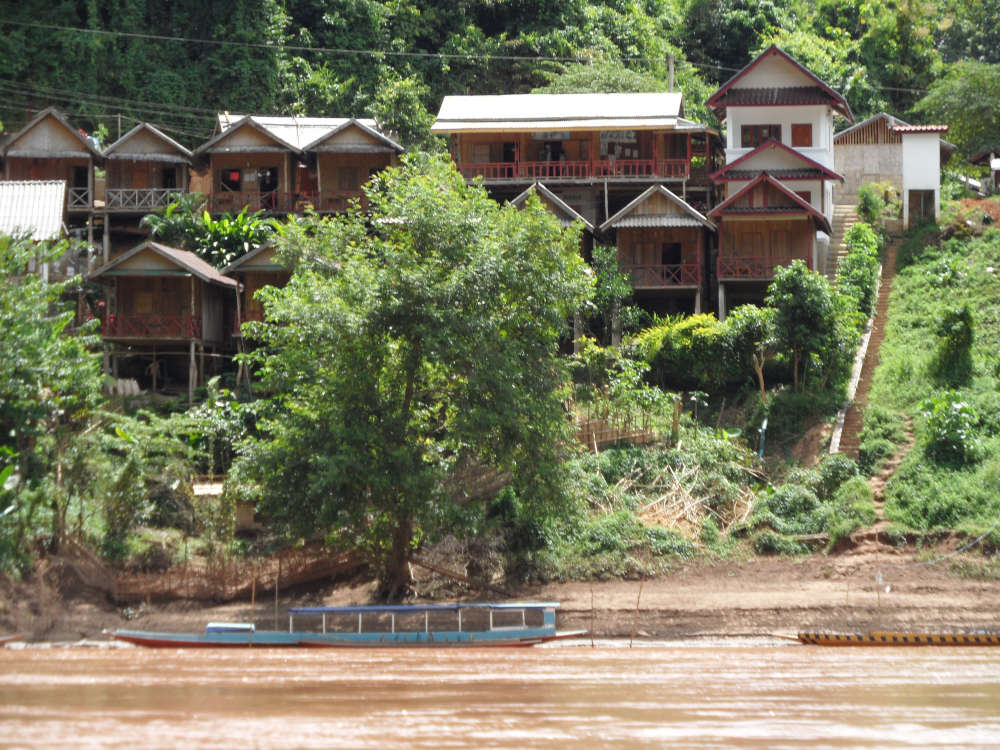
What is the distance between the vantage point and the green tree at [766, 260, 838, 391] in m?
30.9

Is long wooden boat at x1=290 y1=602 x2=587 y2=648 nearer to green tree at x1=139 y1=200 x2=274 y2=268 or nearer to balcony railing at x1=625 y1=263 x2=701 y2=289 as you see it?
balcony railing at x1=625 y1=263 x2=701 y2=289

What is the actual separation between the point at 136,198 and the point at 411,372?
19.9 m

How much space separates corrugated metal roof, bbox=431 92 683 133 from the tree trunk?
2016cm

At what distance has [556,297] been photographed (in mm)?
25125

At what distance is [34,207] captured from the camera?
3525 cm

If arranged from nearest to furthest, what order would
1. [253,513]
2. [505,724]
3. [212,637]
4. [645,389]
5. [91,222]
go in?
1. [505,724]
2. [212,637]
3. [253,513]
4. [645,389]
5. [91,222]

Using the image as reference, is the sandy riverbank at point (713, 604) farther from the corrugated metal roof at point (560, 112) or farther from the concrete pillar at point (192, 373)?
the corrugated metal roof at point (560, 112)

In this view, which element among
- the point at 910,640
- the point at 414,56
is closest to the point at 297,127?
the point at 414,56

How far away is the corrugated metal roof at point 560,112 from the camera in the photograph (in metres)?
41.0

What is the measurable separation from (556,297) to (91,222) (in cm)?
2140

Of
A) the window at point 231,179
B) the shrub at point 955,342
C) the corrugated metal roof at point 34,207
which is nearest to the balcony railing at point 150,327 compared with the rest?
the corrugated metal roof at point 34,207

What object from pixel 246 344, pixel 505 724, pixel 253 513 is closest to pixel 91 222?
pixel 246 344

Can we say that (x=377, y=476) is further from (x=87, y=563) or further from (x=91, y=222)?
(x=91, y=222)

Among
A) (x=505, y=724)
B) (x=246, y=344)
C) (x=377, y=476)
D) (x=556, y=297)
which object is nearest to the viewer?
(x=505, y=724)
